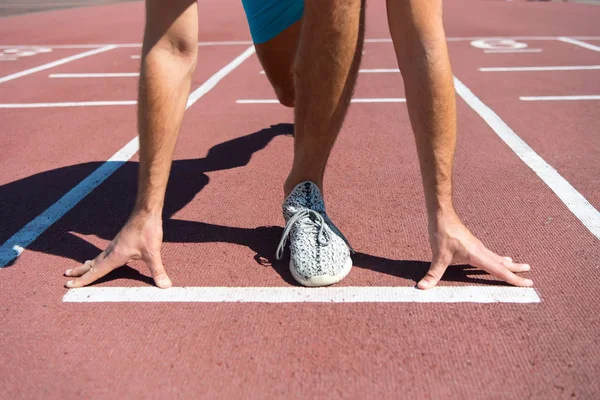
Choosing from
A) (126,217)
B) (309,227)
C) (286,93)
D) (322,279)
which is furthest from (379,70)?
(322,279)

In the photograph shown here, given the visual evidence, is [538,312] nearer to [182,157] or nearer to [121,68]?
[182,157]

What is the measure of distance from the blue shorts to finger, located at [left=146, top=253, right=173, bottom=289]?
171 centimetres

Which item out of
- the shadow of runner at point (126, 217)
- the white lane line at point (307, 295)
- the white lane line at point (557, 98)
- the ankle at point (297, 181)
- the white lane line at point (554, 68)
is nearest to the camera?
the white lane line at point (307, 295)

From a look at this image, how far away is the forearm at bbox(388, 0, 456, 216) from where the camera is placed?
8.05 ft

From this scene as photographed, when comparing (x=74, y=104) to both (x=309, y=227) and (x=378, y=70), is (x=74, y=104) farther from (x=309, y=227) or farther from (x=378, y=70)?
(x=309, y=227)

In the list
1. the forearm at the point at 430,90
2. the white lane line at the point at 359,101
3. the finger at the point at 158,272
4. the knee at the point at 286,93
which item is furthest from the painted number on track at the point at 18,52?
the forearm at the point at 430,90

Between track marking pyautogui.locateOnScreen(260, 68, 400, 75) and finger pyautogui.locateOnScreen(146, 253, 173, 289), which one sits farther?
track marking pyautogui.locateOnScreen(260, 68, 400, 75)

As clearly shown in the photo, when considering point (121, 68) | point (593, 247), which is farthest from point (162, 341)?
point (121, 68)

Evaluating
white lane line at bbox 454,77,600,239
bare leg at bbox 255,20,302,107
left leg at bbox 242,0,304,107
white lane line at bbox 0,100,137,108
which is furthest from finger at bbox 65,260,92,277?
white lane line at bbox 0,100,137,108

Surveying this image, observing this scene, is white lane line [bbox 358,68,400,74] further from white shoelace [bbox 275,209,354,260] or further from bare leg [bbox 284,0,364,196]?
white shoelace [bbox 275,209,354,260]

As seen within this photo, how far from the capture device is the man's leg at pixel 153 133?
2562 mm

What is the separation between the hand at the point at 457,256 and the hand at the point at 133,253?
3.46ft

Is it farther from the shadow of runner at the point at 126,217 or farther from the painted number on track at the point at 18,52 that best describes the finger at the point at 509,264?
the painted number on track at the point at 18,52

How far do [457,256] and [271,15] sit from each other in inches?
75.0
